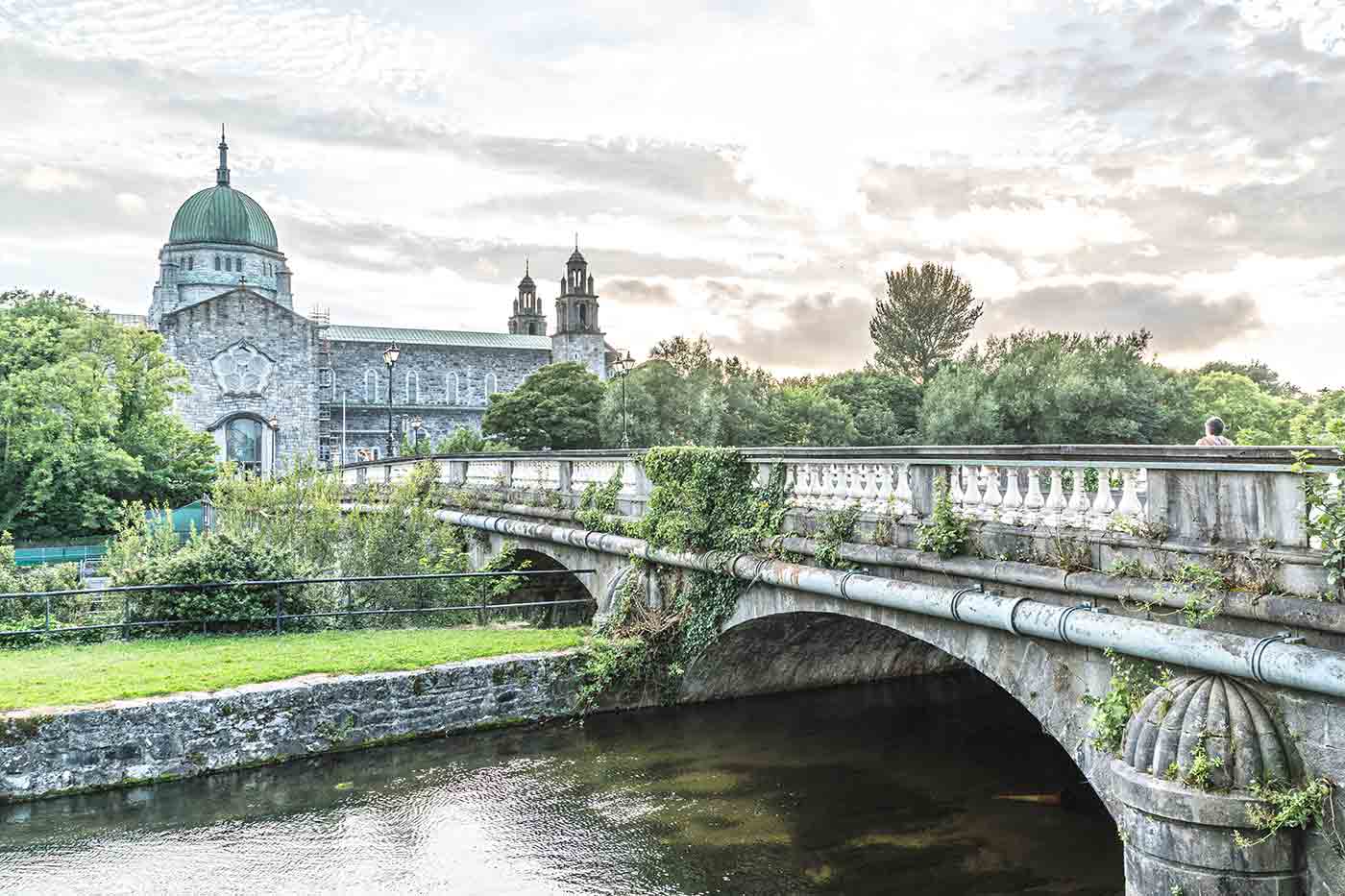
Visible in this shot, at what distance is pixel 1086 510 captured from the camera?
7895 millimetres

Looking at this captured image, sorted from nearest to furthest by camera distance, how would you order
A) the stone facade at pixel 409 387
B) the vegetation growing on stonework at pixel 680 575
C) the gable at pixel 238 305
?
1. the vegetation growing on stonework at pixel 680 575
2. the gable at pixel 238 305
3. the stone facade at pixel 409 387

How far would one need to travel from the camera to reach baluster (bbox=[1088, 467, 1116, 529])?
7.68 m

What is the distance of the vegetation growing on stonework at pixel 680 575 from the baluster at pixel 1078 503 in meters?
4.35

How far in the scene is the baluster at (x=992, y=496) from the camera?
885cm

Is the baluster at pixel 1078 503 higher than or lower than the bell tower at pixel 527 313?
lower

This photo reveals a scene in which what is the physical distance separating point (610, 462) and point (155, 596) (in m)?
7.64

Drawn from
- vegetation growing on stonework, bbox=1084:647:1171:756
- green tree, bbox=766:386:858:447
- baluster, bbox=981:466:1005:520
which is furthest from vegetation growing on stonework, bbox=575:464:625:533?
green tree, bbox=766:386:858:447

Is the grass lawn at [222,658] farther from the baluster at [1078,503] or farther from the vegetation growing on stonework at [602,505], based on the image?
the baluster at [1078,503]

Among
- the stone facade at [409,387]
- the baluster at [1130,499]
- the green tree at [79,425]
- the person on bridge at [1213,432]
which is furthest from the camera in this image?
the stone facade at [409,387]

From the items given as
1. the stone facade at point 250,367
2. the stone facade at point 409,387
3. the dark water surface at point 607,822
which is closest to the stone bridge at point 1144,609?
the dark water surface at point 607,822

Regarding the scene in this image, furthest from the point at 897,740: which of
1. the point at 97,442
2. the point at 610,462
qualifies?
the point at 97,442

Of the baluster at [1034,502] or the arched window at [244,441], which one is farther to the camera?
the arched window at [244,441]

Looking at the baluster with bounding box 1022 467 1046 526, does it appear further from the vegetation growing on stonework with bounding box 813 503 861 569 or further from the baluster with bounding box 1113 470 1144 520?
the vegetation growing on stonework with bounding box 813 503 861 569

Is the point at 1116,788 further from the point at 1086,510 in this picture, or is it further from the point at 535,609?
the point at 535,609
